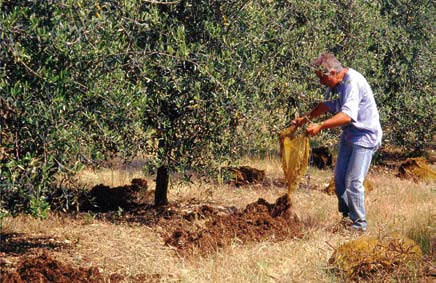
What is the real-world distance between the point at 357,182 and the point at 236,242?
4.61ft

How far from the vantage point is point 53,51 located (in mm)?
6094

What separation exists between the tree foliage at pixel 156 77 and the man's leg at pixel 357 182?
963mm

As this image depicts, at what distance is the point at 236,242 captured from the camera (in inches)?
312

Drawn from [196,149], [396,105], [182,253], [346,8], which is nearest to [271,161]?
[396,105]

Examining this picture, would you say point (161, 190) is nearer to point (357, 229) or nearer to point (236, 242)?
point (236, 242)

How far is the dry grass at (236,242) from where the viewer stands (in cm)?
679

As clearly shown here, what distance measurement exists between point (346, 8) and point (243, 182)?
115 inches

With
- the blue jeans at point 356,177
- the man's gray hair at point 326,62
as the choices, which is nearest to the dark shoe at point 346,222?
the blue jeans at point 356,177

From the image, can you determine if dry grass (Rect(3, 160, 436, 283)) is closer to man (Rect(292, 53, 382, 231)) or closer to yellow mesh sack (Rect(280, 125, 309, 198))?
man (Rect(292, 53, 382, 231))

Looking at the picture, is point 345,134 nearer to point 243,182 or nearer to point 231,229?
point 231,229

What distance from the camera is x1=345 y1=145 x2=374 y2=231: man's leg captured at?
830 cm

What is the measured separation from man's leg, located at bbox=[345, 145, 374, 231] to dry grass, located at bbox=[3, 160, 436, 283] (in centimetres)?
20

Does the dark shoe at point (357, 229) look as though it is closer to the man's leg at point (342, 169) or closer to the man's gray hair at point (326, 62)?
the man's leg at point (342, 169)

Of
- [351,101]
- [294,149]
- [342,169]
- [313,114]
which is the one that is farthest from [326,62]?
[342,169]
